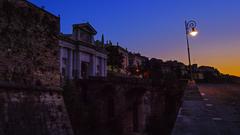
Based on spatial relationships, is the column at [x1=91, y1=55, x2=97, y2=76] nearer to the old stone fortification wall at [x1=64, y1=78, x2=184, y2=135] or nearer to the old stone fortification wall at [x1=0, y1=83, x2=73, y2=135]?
the old stone fortification wall at [x1=64, y1=78, x2=184, y2=135]

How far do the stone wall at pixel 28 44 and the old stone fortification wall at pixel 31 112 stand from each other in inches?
17.3

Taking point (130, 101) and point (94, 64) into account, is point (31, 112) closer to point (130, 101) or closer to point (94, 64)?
point (130, 101)

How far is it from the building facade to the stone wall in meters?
11.5

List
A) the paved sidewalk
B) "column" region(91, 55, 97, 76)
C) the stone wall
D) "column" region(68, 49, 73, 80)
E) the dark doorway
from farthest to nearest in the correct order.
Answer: "column" region(91, 55, 97, 76) → the dark doorway → "column" region(68, 49, 73, 80) → the stone wall → the paved sidewalk

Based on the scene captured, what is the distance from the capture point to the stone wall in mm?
10141

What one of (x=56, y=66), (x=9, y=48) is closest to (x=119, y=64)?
(x=56, y=66)

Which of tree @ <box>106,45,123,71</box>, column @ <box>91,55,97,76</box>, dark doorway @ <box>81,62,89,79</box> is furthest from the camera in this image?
tree @ <box>106,45,123,71</box>

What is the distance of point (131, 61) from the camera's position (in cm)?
5541

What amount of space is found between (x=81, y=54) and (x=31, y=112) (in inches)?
677

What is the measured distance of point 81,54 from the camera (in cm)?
2778

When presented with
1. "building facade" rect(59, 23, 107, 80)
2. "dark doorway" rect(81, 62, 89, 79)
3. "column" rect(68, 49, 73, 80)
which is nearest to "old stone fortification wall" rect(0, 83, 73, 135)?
"building facade" rect(59, 23, 107, 80)

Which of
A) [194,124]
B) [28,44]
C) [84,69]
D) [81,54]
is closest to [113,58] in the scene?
[84,69]

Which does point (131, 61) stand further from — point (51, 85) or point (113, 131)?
point (51, 85)

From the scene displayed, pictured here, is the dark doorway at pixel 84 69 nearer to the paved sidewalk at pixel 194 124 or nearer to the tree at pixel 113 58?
the tree at pixel 113 58
